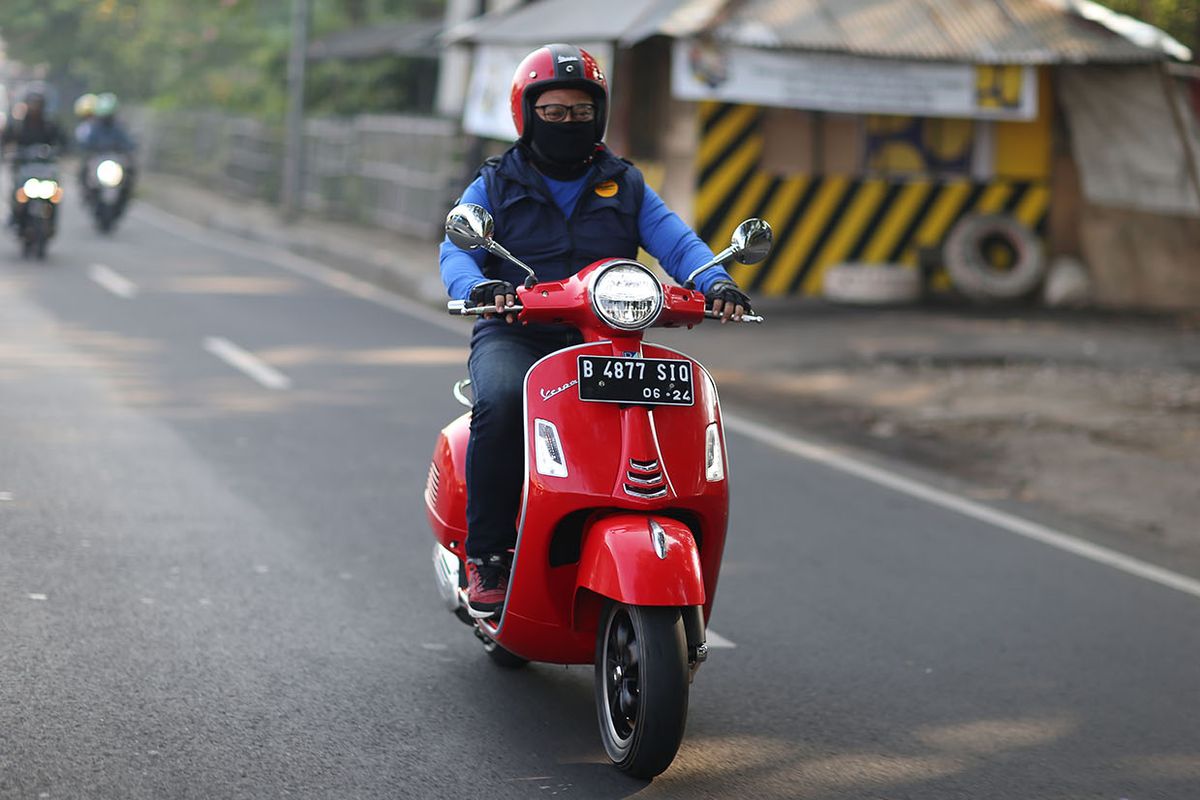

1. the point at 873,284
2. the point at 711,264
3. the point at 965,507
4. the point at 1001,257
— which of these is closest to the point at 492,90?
the point at 873,284

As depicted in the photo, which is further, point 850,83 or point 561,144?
point 850,83

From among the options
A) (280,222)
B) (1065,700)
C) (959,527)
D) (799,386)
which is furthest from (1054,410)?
(280,222)

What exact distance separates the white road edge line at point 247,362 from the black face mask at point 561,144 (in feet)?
20.8

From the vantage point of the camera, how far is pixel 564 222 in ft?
17.1

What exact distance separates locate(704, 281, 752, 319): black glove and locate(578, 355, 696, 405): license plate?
0.27 meters

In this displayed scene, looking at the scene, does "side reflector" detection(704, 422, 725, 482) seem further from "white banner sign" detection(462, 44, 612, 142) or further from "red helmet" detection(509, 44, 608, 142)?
"white banner sign" detection(462, 44, 612, 142)

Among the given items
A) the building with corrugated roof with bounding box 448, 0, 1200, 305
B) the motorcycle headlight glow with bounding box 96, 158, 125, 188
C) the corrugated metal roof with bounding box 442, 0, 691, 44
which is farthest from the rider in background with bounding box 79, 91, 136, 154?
the building with corrugated roof with bounding box 448, 0, 1200, 305

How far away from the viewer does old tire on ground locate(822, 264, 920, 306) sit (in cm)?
1719

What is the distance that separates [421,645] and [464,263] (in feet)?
4.76

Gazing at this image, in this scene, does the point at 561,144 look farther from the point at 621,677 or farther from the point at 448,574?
the point at 621,677

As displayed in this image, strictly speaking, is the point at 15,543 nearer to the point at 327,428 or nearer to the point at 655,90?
the point at 327,428

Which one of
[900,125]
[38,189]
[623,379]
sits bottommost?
[38,189]

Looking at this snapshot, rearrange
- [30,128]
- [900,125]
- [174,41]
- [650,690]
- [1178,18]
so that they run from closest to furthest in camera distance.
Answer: [650,690]
[1178,18]
[900,125]
[30,128]
[174,41]

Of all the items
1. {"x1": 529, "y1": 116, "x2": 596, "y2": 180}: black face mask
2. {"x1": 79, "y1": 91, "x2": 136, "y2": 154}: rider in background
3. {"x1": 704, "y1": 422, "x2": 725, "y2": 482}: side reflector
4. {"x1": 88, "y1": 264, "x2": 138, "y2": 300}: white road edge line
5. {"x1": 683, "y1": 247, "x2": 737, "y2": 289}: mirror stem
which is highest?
{"x1": 529, "y1": 116, "x2": 596, "y2": 180}: black face mask
